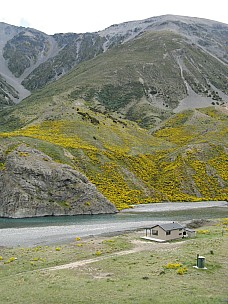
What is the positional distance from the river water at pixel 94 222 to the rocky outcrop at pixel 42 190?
2.66 m

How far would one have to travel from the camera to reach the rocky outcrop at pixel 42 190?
69750 millimetres

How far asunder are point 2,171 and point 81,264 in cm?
4697

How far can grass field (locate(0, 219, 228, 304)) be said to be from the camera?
Result: 23.3m

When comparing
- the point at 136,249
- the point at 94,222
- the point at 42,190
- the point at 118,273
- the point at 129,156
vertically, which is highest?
the point at 129,156

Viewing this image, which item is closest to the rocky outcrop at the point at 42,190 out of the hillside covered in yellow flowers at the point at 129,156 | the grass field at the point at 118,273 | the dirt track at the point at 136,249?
the hillside covered in yellow flowers at the point at 129,156

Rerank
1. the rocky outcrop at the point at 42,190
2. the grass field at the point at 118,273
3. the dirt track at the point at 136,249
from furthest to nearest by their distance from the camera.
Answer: the rocky outcrop at the point at 42,190, the dirt track at the point at 136,249, the grass field at the point at 118,273

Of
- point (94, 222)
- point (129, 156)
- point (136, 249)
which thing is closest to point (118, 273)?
point (136, 249)

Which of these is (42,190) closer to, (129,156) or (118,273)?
(129,156)

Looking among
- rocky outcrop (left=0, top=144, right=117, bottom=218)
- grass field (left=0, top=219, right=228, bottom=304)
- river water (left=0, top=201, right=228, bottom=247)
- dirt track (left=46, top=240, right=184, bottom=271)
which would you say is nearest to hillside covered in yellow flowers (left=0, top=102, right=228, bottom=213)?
rocky outcrop (left=0, top=144, right=117, bottom=218)

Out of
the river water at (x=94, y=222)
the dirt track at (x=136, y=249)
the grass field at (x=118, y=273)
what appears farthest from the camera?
the river water at (x=94, y=222)

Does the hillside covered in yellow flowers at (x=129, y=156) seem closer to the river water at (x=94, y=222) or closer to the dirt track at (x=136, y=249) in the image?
the river water at (x=94, y=222)

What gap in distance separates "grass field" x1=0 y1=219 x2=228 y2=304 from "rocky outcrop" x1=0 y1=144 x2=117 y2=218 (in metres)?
26.5

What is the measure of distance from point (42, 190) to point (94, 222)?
15426 mm

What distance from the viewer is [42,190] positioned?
73500mm
